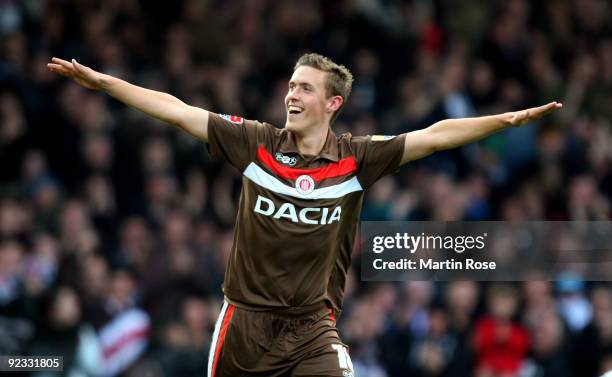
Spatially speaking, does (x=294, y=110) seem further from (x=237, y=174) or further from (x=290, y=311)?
(x=237, y=174)

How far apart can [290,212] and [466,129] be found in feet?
3.45

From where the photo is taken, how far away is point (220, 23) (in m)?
15.4

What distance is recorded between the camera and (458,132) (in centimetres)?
686

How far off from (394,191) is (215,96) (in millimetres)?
2274

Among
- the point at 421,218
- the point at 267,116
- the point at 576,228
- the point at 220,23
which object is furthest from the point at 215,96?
the point at 576,228

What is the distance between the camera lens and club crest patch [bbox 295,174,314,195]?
22.1 ft

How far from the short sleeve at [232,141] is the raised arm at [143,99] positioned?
5cm

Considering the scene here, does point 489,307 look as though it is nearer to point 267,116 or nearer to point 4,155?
point 267,116

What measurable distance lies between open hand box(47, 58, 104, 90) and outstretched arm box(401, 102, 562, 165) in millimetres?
1693

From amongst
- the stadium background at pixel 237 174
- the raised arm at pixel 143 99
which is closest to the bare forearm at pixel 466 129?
the raised arm at pixel 143 99

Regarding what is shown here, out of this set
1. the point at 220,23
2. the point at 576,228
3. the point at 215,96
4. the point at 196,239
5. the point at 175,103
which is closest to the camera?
the point at 175,103
